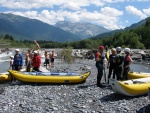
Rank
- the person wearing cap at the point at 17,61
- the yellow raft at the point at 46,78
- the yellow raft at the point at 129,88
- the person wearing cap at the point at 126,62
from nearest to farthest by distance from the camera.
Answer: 1. the yellow raft at the point at 129,88
2. the person wearing cap at the point at 126,62
3. the yellow raft at the point at 46,78
4. the person wearing cap at the point at 17,61

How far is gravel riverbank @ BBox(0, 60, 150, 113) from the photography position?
1026cm

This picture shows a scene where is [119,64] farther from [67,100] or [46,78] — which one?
[46,78]

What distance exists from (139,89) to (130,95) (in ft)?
1.51

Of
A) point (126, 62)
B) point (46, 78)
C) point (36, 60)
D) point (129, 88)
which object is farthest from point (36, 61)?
point (129, 88)

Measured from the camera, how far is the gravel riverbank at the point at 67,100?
33.7ft

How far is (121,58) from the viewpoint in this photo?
12.8m

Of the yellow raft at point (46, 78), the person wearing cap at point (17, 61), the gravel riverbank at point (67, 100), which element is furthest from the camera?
the person wearing cap at point (17, 61)

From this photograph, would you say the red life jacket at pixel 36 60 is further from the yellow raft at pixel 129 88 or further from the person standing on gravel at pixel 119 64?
the yellow raft at pixel 129 88

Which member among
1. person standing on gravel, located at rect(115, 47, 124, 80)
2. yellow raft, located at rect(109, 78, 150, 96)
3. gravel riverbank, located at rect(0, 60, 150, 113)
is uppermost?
person standing on gravel, located at rect(115, 47, 124, 80)

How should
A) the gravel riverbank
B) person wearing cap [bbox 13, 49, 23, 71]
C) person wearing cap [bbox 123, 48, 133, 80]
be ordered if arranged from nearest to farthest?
1. the gravel riverbank
2. person wearing cap [bbox 123, 48, 133, 80]
3. person wearing cap [bbox 13, 49, 23, 71]

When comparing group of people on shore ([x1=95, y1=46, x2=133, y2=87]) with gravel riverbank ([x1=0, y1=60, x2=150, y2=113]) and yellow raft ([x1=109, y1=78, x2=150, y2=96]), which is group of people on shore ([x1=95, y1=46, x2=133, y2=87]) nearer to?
gravel riverbank ([x1=0, y1=60, x2=150, y2=113])

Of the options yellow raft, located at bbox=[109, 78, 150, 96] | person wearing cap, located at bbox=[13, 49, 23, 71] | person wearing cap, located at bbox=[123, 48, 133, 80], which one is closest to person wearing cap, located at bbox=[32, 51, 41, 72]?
person wearing cap, located at bbox=[13, 49, 23, 71]

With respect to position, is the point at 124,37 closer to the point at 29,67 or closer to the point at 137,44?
the point at 137,44

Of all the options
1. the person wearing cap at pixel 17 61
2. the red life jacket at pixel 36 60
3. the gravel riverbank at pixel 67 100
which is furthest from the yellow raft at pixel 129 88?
the person wearing cap at pixel 17 61
